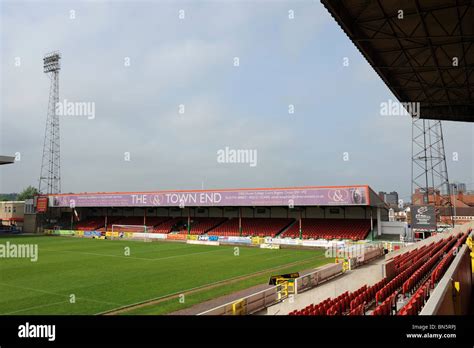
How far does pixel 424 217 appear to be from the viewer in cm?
3803

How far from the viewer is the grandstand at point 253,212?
4203cm

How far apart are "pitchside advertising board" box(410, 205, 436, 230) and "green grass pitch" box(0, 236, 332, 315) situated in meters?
11.7

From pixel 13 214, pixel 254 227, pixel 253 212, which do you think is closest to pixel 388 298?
pixel 254 227

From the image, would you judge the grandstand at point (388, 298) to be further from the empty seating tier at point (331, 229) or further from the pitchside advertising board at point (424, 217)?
the empty seating tier at point (331, 229)

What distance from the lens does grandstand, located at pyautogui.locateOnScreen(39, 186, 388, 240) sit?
42031mm

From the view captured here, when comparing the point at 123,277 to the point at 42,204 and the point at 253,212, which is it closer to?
the point at 253,212

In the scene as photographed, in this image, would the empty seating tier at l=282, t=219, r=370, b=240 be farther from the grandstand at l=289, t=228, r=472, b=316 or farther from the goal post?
the goal post

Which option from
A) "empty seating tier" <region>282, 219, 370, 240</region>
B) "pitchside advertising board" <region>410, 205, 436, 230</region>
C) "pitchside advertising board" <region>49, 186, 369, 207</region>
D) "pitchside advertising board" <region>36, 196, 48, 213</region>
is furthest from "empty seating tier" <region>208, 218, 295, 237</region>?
"pitchside advertising board" <region>36, 196, 48, 213</region>

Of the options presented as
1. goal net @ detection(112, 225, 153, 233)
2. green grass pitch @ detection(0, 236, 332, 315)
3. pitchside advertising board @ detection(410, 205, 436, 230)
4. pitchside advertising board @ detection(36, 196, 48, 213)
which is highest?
pitchside advertising board @ detection(36, 196, 48, 213)

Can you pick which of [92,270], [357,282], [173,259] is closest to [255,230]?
[173,259]

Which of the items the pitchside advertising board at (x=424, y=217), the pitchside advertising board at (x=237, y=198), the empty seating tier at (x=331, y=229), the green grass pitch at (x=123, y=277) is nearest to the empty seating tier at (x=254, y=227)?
the empty seating tier at (x=331, y=229)

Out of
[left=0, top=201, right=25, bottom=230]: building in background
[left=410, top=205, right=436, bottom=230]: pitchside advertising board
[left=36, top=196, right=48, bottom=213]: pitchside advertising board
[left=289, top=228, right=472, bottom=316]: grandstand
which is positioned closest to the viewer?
[left=289, top=228, right=472, bottom=316]: grandstand

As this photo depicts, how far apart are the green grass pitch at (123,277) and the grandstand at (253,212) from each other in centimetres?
804
